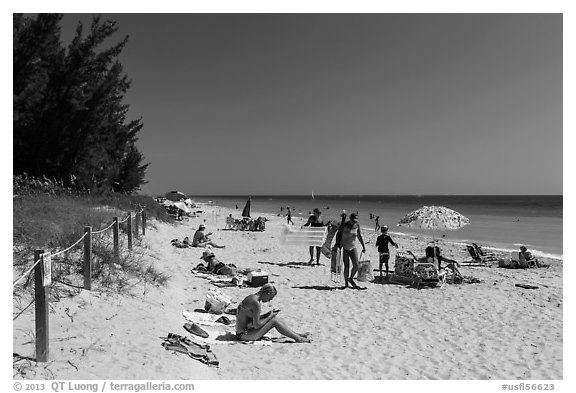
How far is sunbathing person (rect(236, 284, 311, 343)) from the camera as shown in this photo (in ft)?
17.6

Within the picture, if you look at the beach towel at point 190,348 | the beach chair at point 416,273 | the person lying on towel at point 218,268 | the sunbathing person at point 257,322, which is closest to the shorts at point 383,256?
the beach chair at point 416,273

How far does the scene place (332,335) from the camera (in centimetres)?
581

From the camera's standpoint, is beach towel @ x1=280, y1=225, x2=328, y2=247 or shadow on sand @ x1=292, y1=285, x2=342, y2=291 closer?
shadow on sand @ x1=292, y1=285, x2=342, y2=291

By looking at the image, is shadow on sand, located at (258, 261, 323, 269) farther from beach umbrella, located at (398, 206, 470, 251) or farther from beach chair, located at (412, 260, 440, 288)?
beach chair, located at (412, 260, 440, 288)

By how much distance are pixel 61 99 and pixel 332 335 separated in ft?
53.2

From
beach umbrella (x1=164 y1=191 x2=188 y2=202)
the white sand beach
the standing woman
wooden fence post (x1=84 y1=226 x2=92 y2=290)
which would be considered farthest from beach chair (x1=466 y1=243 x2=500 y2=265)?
beach umbrella (x1=164 y1=191 x2=188 y2=202)

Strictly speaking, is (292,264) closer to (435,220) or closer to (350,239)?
(350,239)

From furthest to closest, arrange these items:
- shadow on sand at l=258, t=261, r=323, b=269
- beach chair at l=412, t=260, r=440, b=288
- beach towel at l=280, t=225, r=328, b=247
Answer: shadow on sand at l=258, t=261, r=323, b=269 < beach towel at l=280, t=225, r=328, b=247 < beach chair at l=412, t=260, r=440, b=288

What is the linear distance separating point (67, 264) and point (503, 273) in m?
11.2

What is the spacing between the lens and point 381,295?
8273 millimetres

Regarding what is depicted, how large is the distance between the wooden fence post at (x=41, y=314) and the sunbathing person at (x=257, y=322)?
245 centimetres

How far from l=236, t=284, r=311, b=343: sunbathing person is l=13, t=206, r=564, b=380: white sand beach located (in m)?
0.16

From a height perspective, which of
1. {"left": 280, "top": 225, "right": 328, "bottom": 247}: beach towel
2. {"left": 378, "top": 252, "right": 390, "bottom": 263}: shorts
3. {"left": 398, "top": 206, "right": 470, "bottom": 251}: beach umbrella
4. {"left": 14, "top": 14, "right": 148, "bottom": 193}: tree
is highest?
{"left": 14, "top": 14, "right": 148, "bottom": 193}: tree

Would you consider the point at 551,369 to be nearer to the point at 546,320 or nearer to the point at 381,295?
the point at 546,320
